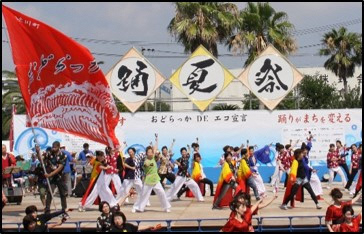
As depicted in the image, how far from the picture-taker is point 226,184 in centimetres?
1883

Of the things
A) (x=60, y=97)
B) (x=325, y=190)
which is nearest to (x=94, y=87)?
(x=60, y=97)

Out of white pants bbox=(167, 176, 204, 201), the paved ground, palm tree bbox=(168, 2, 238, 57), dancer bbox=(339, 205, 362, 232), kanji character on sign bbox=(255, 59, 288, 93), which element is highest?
palm tree bbox=(168, 2, 238, 57)

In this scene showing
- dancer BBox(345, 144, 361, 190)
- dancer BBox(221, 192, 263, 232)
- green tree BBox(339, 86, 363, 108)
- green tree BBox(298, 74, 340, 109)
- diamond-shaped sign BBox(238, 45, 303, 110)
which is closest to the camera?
dancer BBox(221, 192, 263, 232)

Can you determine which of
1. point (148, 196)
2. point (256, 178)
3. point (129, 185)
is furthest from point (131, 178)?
point (256, 178)

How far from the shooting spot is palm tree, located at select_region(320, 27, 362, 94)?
50031 millimetres

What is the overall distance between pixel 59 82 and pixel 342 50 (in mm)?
36444

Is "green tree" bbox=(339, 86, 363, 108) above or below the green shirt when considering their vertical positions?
above

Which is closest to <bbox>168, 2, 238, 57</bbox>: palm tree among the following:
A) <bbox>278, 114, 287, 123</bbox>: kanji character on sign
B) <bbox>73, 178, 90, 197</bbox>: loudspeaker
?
<bbox>278, 114, 287, 123</bbox>: kanji character on sign

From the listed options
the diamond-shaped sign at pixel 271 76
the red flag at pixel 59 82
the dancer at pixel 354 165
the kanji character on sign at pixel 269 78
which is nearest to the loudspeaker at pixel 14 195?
the red flag at pixel 59 82

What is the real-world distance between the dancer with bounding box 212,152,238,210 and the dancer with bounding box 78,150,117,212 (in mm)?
2453

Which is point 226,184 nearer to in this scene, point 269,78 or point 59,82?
point 59,82

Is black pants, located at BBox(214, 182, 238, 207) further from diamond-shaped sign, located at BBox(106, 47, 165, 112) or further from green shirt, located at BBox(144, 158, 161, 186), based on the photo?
diamond-shaped sign, located at BBox(106, 47, 165, 112)

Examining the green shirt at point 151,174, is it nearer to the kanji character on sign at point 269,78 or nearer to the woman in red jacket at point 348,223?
the woman in red jacket at point 348,223

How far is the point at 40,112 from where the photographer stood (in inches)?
670
